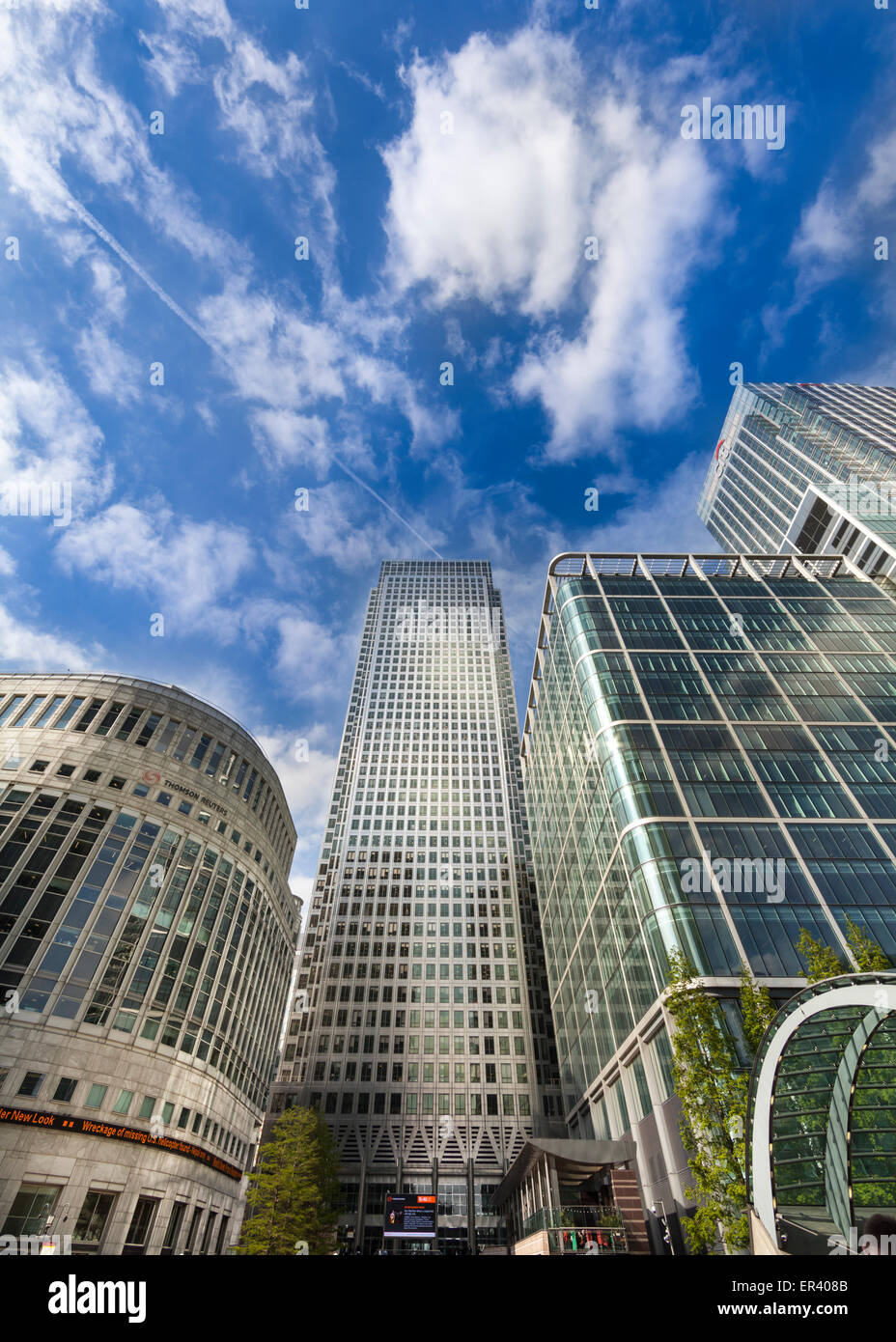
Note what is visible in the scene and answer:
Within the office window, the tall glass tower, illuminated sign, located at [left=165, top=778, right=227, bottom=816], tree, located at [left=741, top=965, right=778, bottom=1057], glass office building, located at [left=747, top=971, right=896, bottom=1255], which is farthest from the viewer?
the tall glass tower

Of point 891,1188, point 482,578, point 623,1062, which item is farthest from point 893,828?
point 482,578

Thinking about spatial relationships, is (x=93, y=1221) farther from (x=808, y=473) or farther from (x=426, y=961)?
(x=808, y=473)

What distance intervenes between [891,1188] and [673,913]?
2204 cm

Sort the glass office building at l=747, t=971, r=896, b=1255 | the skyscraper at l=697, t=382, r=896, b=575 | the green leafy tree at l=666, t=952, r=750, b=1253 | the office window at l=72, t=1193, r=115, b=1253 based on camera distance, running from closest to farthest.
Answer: the glass office building at l=747, t=971, r=896, b=1255 < the green leafy tree at l=666, t=952, r=750, b=1253 < the office window at l=72, t=1193, r=115, b=1253 < the skyscraper at l=697, t=382, r=896, b=575

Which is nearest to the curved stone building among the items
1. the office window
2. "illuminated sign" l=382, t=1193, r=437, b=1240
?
the office window

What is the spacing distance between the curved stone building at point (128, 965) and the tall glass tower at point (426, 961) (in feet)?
58.0

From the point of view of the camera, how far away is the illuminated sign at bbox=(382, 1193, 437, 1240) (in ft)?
173

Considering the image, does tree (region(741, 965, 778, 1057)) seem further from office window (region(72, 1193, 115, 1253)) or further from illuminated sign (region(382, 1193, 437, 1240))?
office window (region(72, 1193, 115, 1253))

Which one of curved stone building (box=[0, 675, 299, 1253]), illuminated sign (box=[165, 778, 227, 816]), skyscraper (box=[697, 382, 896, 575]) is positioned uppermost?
skyscraper (box=[697, 382, 896, 575])

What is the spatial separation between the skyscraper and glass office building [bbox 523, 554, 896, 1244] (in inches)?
675

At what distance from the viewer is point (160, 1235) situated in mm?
42312

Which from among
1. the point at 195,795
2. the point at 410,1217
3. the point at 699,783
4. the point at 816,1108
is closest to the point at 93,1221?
the point at 410,1217

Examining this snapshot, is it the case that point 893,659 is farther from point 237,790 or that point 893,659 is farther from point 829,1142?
point 237,790

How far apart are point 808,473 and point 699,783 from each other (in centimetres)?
7759
